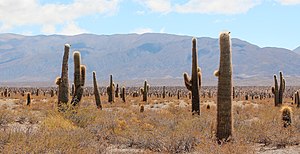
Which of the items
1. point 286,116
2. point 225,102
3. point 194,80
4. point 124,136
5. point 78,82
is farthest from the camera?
point 78,82

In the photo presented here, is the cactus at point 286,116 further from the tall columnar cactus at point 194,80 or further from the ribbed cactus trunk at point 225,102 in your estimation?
the tall columnar cactus at point 194,80

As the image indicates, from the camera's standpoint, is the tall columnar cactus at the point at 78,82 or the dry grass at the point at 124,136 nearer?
the dry grass at the point at 124,136

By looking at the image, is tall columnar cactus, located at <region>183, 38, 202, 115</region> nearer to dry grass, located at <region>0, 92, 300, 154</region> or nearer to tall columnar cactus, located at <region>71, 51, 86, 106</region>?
dry grass, located at <region>0, 92, 300, 154</region>

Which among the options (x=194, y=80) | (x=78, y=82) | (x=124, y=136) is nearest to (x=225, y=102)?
(x=124, y=136)

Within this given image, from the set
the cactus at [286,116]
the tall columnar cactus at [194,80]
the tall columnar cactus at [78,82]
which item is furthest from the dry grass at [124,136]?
the tall columnar cactus at [78,82]

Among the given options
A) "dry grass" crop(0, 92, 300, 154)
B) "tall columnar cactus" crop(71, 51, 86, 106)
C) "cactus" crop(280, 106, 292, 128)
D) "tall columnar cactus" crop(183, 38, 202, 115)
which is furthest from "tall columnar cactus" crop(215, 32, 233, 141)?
"tall columnar cactus" crop(71, 51, 86, 106)

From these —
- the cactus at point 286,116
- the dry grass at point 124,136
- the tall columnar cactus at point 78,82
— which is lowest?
the dry grass at point 124,136

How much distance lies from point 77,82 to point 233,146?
11.3 metres

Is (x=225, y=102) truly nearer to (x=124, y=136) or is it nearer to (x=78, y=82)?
(x=124, y=136)

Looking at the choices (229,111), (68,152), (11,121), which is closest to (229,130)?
(229,111)

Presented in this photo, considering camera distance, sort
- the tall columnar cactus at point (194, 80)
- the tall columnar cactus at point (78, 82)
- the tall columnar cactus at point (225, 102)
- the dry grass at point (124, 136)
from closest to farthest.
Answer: the dry grass at point (124, 136) < the tall columnar cactus at point (225, 102) < the tall columnar cactus at point (194, 80) < the tall columnar cactus at point (78, 82)

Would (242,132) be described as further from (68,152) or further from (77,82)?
(77,82)

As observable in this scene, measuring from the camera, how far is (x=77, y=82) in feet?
68.9

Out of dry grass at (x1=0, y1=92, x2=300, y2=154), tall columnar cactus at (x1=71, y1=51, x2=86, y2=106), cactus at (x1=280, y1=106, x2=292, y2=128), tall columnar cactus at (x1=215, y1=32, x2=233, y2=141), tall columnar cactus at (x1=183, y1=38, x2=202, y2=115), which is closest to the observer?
dry grass at (x1=0, y1=92, x2=300, y2=154)
